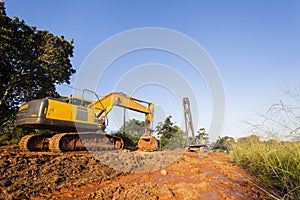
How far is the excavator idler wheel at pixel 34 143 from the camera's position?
7988 mm

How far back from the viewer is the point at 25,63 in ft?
47.2

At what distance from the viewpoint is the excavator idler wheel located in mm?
7988

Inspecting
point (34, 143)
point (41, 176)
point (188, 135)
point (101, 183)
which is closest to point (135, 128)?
point (188, 135)

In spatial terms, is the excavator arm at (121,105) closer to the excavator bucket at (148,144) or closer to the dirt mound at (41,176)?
the excavator bucket at (148,144)

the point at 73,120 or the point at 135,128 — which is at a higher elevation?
the point at 135,128

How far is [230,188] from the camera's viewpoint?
4.01m

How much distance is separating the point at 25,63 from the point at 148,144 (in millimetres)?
11641

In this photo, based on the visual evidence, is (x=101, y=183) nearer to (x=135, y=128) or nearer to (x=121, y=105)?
(x=121, y=105)

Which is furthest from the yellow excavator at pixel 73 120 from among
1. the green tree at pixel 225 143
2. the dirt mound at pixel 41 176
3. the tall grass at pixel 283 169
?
the tall grass at pixel 283 169

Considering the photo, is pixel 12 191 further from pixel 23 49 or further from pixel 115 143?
pixel 23 49

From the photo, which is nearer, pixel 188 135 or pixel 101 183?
pixel 101 183

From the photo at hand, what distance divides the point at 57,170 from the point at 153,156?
428 cm

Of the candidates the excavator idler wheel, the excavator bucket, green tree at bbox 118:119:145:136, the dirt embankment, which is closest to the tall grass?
the dirt embankment

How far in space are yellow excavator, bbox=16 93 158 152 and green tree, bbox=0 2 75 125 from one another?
25.3ft
